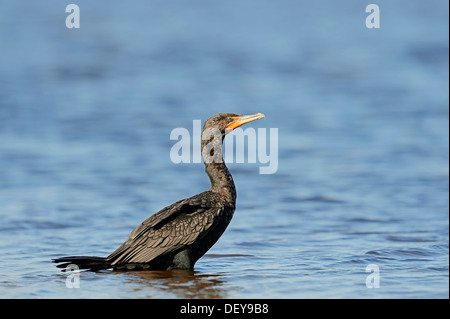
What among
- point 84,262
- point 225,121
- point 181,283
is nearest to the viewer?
point 181,283

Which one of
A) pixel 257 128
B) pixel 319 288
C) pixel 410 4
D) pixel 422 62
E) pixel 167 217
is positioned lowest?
pixel 319 288

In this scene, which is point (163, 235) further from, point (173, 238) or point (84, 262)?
point (84, 262)

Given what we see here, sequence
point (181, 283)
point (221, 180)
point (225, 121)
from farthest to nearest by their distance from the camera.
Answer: point (225, 121) → point (221, 180) → point (181, 283)

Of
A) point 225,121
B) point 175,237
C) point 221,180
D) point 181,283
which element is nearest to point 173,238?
point 175,237

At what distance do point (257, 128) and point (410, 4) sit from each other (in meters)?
17.4

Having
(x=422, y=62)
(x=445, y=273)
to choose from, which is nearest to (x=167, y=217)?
(x=445, y=273)

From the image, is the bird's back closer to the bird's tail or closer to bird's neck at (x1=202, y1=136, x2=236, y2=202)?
the bird's tail

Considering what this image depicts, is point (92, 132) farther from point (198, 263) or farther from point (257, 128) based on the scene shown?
point (198, 263)

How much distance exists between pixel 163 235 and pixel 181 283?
71 centimetres

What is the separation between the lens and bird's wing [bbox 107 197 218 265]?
364 inches

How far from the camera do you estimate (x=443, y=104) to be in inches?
828

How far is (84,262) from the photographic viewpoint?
9.19m

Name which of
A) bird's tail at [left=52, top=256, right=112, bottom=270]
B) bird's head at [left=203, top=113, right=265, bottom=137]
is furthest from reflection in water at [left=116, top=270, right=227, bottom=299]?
bird's head at [left=203, top=113, right=265, bottom=137]

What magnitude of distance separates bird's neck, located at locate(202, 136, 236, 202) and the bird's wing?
1.60ft
